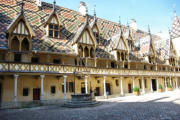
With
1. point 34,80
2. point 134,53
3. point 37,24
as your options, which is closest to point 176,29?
point 134,53

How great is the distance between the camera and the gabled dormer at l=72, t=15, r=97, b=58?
22688mm

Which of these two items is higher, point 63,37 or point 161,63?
point 63,37

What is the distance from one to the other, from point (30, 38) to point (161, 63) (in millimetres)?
27820

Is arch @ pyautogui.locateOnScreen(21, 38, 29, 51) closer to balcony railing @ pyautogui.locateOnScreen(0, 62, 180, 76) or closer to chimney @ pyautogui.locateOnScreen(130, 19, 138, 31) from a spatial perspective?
balcony railing @ pyautogui.locateOnScreen(0, 62, 180, 76)

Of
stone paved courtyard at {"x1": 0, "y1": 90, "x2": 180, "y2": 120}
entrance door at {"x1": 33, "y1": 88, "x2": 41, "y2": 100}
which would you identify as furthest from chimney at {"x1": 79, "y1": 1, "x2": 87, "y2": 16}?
stone paved courtyard at {"x1": 0, "y1": 90, "x2": 180, "y2": 120}

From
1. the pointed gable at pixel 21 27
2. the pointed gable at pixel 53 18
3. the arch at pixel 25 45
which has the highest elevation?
the pointed gable at pixel 53 18

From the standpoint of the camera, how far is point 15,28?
1834cm

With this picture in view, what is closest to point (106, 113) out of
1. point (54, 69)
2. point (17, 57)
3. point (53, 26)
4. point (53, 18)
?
point (54, 69)

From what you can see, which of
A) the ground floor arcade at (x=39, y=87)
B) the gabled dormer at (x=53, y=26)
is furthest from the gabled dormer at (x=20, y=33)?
the gabled dormer at (x=53, y=26)

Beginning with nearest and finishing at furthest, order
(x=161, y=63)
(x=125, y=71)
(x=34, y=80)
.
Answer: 1. (x=34, y=80)
2. (x=125, y=71)
3. (x=161, y=63)

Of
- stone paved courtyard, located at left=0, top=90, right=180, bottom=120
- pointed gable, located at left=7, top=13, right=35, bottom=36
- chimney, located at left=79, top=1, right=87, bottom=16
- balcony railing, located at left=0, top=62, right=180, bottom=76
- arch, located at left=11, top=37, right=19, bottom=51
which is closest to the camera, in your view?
stone paved courtyard, located at left=0, top=90, right=180, bottom=120

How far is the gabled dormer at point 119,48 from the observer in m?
26.7

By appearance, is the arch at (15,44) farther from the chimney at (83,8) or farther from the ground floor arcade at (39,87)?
the chimney at (83,8)

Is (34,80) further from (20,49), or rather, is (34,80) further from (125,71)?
(125,71)
